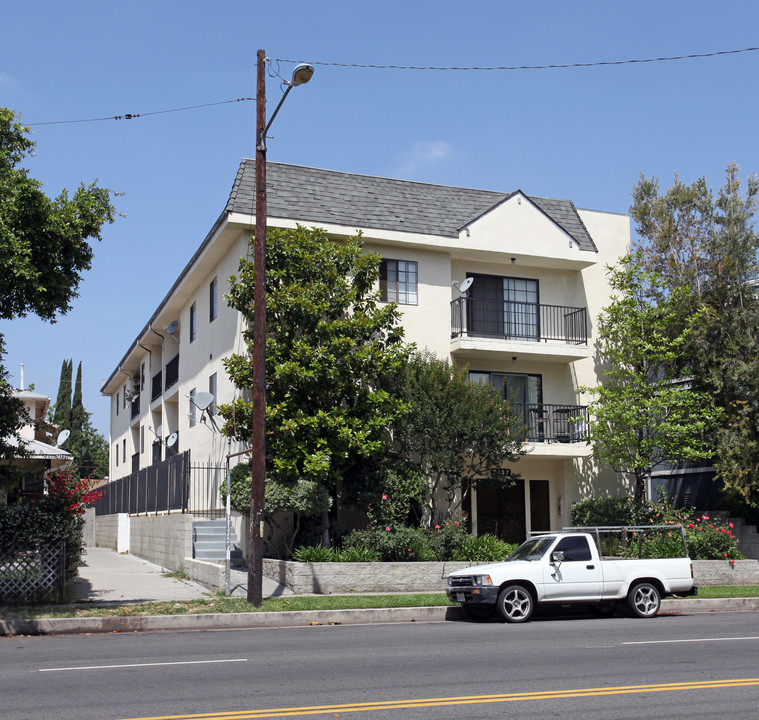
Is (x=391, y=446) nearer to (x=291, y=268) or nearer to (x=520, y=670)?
(x=291, y=268)

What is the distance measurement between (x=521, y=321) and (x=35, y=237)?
577 inches

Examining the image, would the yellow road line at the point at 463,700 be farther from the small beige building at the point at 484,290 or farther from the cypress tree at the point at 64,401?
the cypress tree at the point at 64,401

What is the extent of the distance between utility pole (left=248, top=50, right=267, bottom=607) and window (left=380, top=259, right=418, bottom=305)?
7369 millimetres

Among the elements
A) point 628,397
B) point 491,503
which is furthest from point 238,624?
point 628,397

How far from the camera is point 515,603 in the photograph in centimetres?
1494

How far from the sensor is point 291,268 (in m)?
20.4

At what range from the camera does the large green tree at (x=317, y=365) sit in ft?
63.9

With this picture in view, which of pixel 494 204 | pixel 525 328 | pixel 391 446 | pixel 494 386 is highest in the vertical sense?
pixel 494 204

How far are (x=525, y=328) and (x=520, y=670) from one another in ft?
55.4

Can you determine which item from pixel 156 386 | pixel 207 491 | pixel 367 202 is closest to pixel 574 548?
pixel 207 491

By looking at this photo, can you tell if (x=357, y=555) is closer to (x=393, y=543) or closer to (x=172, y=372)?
(x=393, y=543)

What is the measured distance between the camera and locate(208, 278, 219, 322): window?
25.9m

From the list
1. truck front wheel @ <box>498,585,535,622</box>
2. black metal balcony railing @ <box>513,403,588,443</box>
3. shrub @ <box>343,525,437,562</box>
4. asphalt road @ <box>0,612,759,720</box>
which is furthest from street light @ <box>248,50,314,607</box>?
black metal balcony railing @ <box>513,403,588,443</box>

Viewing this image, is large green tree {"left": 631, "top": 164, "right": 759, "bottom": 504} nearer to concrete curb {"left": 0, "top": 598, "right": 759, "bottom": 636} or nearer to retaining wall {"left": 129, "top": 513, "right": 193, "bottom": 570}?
concrete curb {"left": 0, "top": 598, "right": 759, "bottom": 636}
